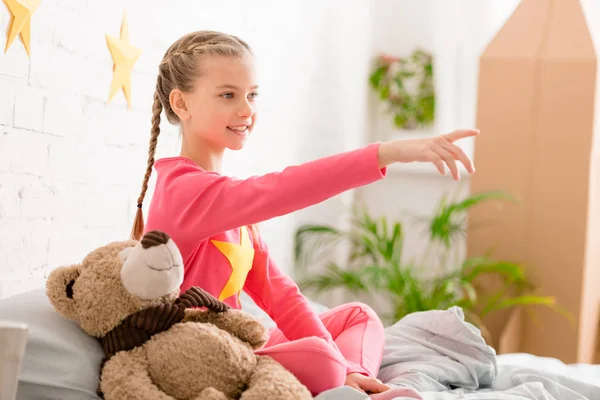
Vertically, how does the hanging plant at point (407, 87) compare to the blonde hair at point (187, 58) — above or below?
below

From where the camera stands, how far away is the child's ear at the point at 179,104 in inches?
59.9

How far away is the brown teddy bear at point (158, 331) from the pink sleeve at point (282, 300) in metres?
0.34

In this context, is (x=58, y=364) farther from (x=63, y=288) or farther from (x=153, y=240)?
(x=153, y=240)

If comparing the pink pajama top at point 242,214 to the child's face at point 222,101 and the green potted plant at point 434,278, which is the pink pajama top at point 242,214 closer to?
the child's face at point 222,101

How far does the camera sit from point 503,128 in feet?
10.5

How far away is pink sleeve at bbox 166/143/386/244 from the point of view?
122 centimetres

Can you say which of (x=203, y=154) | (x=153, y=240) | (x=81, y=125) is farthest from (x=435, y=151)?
(x=81, y=125)

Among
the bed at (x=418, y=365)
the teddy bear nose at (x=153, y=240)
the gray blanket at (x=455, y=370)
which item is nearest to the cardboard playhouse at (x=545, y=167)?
the bed at (x=418, y=365)

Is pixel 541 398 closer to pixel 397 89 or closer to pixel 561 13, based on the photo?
pixel 561 13

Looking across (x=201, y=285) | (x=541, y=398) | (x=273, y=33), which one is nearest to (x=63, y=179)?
(x=201, y=285)

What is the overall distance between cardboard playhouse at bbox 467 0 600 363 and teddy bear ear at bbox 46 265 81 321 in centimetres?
223

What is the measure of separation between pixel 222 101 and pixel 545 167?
6.56ft

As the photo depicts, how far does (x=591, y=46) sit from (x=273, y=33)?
123 centimetres

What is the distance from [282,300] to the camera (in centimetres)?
157
